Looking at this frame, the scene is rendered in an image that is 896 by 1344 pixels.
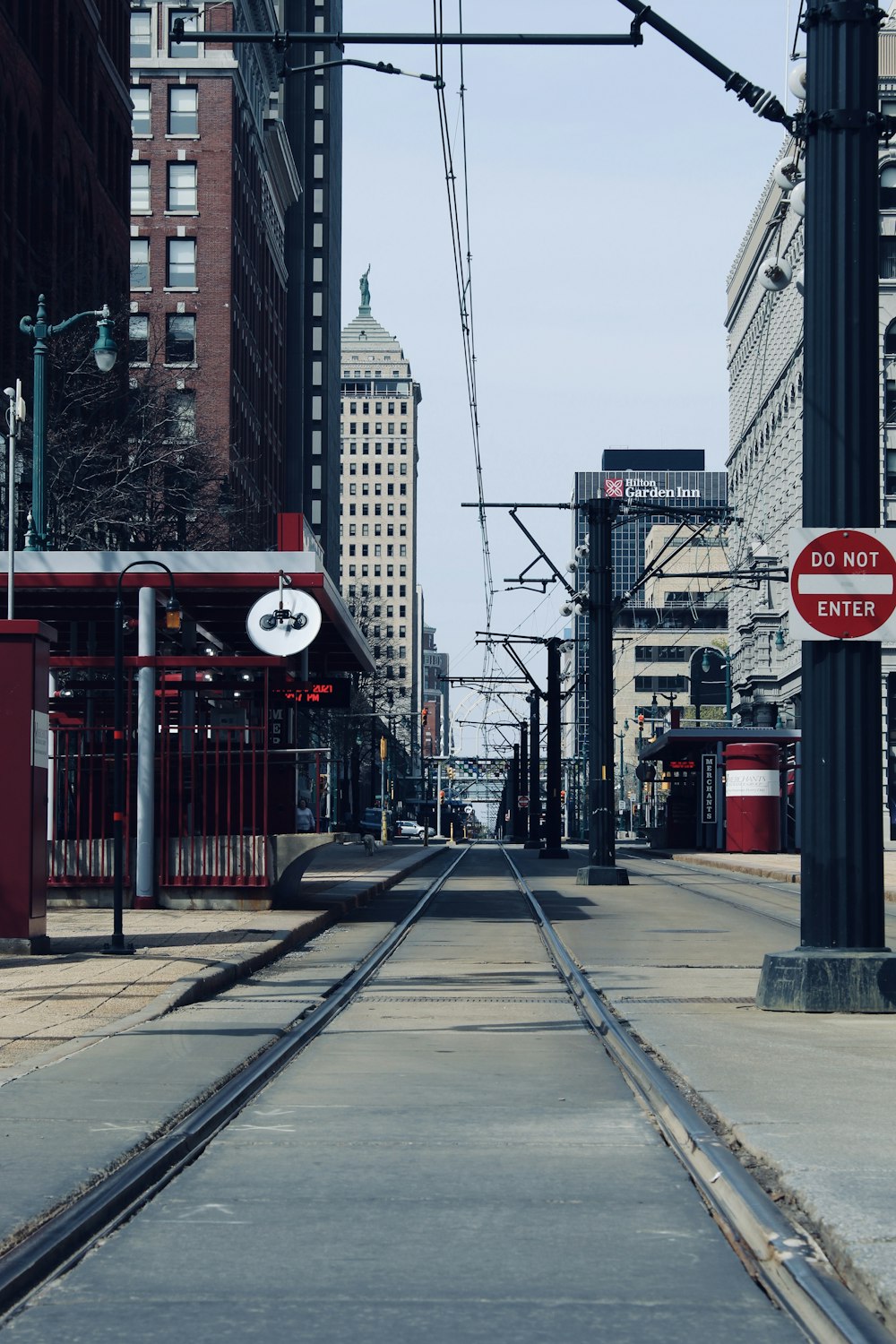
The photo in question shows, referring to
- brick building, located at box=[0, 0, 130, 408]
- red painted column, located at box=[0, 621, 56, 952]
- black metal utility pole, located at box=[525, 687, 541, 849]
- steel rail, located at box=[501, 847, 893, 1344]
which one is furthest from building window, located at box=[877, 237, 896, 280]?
steel rail, located at box=[501, 847, 893, 1344]

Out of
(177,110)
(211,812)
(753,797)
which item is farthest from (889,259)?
(211,812)

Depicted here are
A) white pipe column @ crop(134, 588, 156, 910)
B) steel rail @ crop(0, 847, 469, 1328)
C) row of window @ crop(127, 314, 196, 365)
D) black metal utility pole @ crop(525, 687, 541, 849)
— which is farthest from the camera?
row of window @ crop(127, 314, 196, 365)

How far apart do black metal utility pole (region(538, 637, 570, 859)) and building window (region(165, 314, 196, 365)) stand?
33692mm

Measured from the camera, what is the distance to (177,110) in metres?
88.8

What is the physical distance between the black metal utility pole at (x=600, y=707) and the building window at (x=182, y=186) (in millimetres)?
54172

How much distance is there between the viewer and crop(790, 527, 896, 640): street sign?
1170 centimetres

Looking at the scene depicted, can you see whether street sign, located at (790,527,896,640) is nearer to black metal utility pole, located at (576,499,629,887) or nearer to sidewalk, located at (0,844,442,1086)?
sidewalk, located at (0,844,442,1086)

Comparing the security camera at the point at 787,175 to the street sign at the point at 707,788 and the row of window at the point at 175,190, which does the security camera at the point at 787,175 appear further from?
the row of window at the point at 175,190

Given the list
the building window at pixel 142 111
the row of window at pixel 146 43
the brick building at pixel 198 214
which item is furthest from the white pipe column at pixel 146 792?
the row of window at pixel 146 43

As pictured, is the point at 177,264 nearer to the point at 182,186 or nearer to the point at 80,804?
the point at 182,186

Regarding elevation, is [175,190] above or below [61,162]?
above

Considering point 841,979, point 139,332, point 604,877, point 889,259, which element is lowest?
point 604,877

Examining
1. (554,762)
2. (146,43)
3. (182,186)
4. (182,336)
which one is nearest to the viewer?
(554,762)

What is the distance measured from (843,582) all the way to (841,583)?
0.01 m
